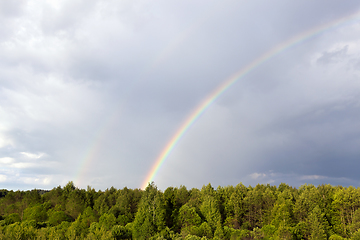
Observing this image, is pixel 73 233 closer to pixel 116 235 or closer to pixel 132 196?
pixel 116 235

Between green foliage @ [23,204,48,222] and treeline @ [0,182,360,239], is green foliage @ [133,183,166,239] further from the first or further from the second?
green foliage @ [23,204,48,222]

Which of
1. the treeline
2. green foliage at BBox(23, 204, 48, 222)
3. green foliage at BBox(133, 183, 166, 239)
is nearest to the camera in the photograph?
the treeline

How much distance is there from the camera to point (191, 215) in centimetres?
A: 9675

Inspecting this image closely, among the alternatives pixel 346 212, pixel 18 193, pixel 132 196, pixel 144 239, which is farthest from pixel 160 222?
pixel 18 193

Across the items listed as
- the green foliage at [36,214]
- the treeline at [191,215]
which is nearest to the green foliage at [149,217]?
the treeline at [191,215]

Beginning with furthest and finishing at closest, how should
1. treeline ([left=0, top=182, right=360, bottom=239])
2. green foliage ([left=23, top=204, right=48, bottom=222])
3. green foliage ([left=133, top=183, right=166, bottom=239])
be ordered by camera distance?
green foliage ([left=23, top=204, right=48, bottom=222]), green foliage ([left=133, top=183, right=166, bottom=239]), treeline ([left=0, top=182, right=360, bottom=239])

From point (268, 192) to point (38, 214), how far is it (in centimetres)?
10875

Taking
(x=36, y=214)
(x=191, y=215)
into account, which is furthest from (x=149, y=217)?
(x=36, y=214)

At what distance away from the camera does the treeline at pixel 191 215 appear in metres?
81.0

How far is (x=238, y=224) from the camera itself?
117 metres

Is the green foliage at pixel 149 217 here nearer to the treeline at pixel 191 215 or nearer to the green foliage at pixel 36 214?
the treeline at pixel 191 215

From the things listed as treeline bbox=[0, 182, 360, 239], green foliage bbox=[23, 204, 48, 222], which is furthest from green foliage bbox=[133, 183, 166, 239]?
green foliage bbox=[23, 204, 48, 222]

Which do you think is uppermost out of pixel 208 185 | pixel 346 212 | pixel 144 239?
pixel 208 185

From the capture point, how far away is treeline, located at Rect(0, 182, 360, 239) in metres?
81.0
